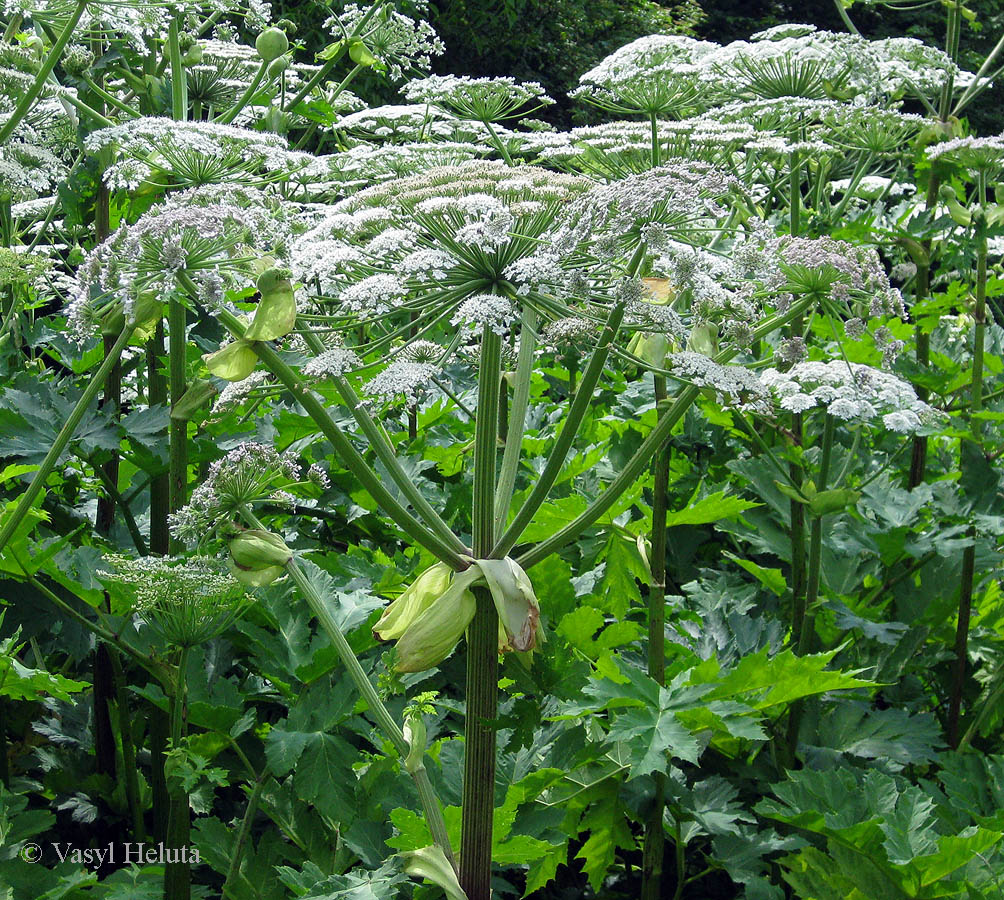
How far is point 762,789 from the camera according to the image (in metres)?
2.46

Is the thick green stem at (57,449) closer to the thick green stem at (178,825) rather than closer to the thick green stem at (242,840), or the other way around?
the thick green stem at (178,825)

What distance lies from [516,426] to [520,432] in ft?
0.04

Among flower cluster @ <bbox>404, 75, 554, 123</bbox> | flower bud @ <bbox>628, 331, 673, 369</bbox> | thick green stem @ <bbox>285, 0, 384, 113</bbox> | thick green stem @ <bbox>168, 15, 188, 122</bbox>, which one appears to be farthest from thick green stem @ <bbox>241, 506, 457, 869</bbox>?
thick green stem @ <bbox>285, 0, 384, 113</bbox>

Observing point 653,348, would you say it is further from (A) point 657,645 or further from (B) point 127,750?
(B) point 127,750

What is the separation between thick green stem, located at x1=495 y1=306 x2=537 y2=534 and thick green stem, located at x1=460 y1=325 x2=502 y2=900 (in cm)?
8

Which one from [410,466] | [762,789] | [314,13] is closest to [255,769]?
[410,466]

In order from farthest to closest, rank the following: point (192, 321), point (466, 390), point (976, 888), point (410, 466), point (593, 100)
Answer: point (466, 390) < point (192, 321) < point (410, 466) < point (593, 100) < point (976, 888)

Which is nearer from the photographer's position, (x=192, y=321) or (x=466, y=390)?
(x=192, y=321)

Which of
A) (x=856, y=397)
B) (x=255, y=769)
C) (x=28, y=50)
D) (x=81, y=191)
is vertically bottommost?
(x=255, y=769)

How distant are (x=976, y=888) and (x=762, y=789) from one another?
A: 2.05 feet

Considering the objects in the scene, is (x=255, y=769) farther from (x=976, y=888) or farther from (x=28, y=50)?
(x=28, y=50)

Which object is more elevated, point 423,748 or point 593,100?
point 593,100

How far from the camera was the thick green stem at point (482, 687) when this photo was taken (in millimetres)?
1620

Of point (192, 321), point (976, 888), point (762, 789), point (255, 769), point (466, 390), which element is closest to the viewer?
point (976, 888)
